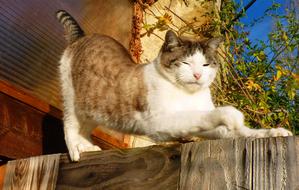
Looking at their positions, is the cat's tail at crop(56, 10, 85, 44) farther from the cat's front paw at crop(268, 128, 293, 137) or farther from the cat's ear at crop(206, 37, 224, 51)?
the cat's front paw at crop(268, 128, 293, 137)

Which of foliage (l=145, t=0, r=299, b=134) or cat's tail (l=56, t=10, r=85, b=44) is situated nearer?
cat's tail (l=56, t=10, r=85, b=44)

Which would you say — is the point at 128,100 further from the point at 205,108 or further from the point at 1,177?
the point at 1,177

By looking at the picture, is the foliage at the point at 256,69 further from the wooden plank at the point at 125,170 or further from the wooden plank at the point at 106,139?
the wooden plank at the point at 125,170

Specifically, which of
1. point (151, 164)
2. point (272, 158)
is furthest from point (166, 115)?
point (272, 158)

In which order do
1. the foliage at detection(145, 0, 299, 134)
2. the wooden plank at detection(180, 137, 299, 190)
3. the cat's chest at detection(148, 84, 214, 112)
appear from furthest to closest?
the foliage at detection(145, 0, 299, 134), the cat's chest at detection(148, 84, 214, 112), the wooden plank at detection(180, 137, 299, 190)

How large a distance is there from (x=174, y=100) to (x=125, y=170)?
56 cm

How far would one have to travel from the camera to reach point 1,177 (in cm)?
205

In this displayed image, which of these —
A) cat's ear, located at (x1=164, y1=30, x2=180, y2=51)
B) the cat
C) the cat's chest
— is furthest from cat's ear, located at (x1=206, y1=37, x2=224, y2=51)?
the cat's chest

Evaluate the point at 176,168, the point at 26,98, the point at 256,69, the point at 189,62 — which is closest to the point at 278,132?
the point at 176,168

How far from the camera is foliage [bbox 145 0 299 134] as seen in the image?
3731 millimetres

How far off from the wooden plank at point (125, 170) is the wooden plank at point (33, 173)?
46 mm

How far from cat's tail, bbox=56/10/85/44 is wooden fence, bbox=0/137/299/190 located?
3.31 ft

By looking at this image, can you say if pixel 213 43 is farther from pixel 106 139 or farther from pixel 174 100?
pixel 106 139

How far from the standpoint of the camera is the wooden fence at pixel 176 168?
1.21m
